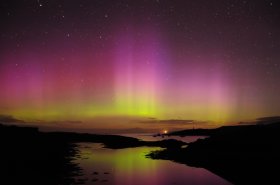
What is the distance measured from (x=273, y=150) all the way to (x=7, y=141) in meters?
46.7

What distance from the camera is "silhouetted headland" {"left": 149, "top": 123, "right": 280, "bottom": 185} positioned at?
3127cm

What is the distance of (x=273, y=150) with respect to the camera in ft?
135

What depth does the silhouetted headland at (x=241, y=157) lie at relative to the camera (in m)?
31.3

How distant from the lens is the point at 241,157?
41.3 metres

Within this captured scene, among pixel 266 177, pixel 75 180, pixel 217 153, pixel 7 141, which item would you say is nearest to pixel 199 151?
pixel 217 153

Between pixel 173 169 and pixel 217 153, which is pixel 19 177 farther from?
pixel 217 153

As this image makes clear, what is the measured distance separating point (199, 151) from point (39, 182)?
3211 cm

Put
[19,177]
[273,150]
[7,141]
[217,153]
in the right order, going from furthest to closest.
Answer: [7,141] < [217,153] < [273,150] < [19,177]

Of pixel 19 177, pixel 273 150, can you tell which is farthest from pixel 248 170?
pixel 19 177

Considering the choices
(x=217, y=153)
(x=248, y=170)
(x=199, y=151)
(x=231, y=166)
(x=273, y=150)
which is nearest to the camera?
(x=248, y=170)

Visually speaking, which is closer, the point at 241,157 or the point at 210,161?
the point at 241,157

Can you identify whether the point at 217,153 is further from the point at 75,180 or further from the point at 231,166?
the point at 75,180

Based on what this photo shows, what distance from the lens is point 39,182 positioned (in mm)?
28781

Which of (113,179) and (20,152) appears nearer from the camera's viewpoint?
(113,179)
